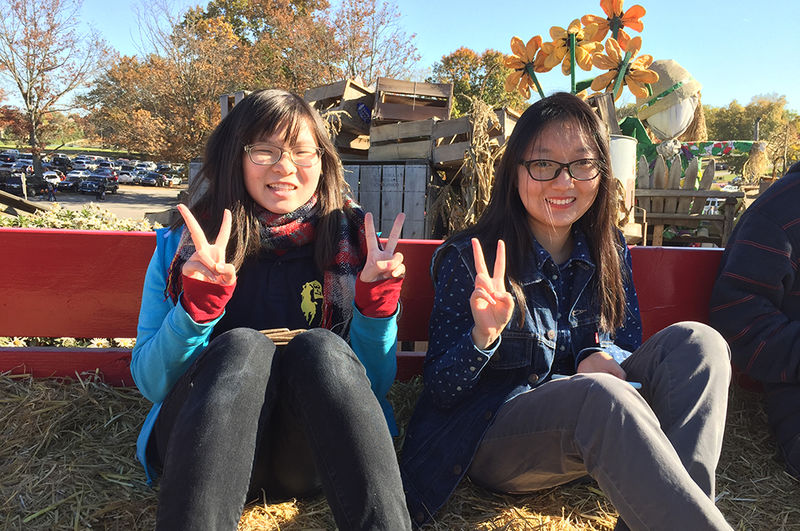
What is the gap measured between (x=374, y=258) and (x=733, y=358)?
4.98ft

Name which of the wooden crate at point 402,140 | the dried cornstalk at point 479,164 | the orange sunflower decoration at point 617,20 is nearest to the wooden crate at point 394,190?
the wooden crate at point 402,140

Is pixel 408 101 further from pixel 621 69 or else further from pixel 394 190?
pixel 621 69

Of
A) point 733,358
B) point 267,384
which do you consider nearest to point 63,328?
point 267,384

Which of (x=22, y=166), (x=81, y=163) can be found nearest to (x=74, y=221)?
(x=22, y=166)

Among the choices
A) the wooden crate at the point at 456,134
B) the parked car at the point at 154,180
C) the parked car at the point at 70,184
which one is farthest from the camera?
the parked car at the point at 154,180

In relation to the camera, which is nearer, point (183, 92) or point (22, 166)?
point (183, 92)

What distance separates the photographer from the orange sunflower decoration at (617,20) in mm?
4367

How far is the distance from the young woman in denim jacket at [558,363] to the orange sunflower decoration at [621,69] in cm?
282

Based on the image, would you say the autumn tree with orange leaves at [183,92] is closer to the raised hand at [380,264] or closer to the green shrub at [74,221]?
the green shrub at [74,221]

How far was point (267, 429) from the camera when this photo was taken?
62.1 inches

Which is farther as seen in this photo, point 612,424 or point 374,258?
point 374,258

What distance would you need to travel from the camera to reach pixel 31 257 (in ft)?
7.53

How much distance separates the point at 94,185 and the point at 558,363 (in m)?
31.1

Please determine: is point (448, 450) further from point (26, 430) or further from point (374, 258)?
point (26, 430)
